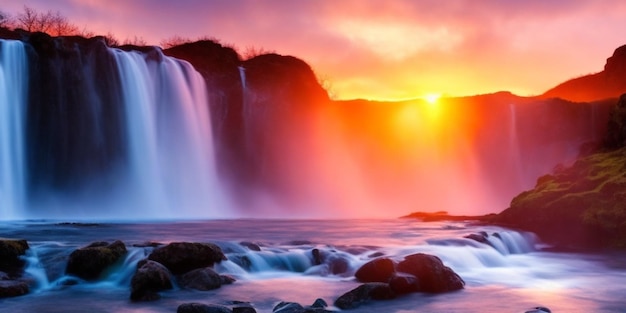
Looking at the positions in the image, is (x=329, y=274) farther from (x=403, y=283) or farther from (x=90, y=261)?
(x=90, y=261)

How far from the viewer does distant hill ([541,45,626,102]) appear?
55.9 meters

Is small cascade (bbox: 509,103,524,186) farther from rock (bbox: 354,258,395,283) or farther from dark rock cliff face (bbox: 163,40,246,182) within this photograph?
rock (bbox: 354,258,395,283)

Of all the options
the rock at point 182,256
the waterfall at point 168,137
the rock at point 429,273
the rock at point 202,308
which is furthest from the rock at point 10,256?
the waterfall at point 168,137

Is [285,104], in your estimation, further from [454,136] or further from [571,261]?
[571,261]

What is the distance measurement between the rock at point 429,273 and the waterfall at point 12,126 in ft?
73.6

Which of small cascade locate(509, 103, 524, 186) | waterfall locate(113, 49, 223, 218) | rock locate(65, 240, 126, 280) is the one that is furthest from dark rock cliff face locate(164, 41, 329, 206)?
rock locate(65, 240, 126, 280)

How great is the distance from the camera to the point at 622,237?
20219 millimetres

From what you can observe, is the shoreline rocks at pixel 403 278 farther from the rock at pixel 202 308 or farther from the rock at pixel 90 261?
the rock at pixel 90 261

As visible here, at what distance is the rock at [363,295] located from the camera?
10045mm

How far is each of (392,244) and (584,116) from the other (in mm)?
35224

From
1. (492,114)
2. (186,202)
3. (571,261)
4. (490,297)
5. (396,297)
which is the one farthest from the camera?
(492,114)

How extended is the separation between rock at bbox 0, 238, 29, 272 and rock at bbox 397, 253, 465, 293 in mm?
7995

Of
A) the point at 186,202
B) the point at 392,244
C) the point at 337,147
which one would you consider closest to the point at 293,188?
the point at 337,147

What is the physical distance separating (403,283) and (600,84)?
226 feet
